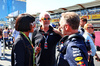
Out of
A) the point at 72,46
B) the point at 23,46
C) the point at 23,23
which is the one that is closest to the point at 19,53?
the point at 23,46

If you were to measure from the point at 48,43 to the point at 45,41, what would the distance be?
0.25 ft

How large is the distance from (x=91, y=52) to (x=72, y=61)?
1877 millimetres

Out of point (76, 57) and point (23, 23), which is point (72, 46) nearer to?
point (76, 57)

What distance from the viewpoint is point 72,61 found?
1.21m

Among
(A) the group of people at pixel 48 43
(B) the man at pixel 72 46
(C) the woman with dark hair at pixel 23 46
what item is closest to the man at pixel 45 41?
(A) the group of people at pixel 48 43

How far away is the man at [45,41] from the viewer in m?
2.35

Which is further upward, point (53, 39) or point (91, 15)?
point (91, 15)

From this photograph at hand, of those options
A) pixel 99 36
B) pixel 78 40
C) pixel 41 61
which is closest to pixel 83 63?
pixel 78 40

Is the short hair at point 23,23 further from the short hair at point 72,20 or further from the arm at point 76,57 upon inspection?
the arm at point 76,57

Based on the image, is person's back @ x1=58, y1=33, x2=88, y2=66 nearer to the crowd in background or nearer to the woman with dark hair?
the crowd in background

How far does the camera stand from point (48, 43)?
245cm

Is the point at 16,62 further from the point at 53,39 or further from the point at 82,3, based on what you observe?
the point at 82,3

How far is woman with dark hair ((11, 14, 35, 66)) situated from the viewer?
1.56 meters

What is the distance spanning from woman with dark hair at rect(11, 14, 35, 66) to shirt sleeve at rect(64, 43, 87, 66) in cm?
65
